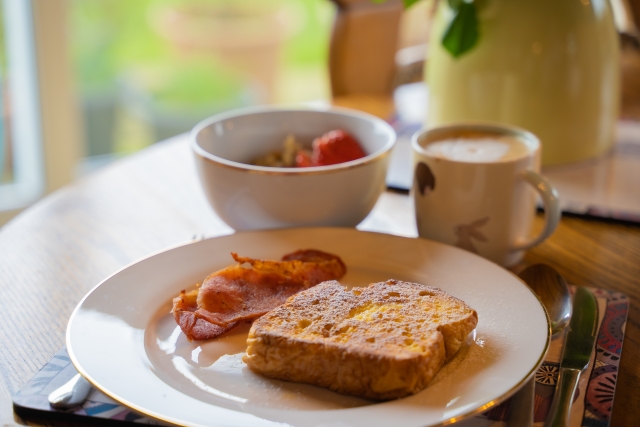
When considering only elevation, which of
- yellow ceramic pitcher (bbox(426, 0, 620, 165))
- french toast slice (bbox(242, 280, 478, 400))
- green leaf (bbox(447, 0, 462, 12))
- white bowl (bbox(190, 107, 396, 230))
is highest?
green leaf (bbox(447, 0, 462, 12))

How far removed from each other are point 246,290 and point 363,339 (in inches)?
7.3

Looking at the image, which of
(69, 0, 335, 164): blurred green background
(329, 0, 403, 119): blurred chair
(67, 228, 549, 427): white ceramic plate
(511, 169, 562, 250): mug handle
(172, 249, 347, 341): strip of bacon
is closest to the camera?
(67, 228, 549, 427): white ceramic plate

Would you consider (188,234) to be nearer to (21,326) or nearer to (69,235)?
(69,235)

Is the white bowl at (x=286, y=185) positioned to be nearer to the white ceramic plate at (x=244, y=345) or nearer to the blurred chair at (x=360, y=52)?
the white ceramic plate at (x=244, y=345)

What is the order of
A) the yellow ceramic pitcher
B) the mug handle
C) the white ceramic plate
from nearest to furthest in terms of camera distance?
the white ceramic plate → the mug handle → the yellow ceramic pitcher

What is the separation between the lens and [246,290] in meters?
0.74

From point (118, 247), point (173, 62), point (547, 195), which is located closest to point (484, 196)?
point (547, 195)

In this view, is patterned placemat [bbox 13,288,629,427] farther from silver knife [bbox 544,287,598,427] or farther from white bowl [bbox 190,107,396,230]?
white bowl [bbox 190,107,396,230]

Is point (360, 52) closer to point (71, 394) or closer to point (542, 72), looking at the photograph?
point (542, 72)

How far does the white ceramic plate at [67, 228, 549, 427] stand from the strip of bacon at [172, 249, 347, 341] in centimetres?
2

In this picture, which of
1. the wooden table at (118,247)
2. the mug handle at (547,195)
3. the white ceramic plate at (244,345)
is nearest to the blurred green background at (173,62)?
the wooden table at (118,247)

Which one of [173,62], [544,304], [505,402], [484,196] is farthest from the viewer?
[173,62]

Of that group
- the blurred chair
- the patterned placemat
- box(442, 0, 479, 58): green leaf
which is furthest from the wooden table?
the blurred chair

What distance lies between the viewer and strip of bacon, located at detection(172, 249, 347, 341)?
2.23 ft
